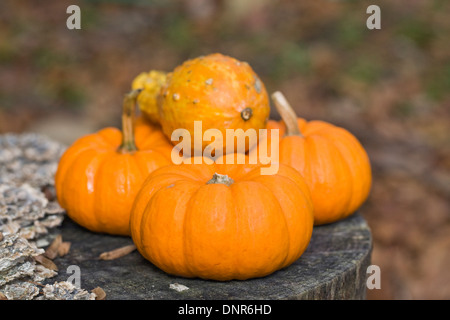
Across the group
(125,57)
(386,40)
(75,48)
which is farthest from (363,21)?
(75,48)

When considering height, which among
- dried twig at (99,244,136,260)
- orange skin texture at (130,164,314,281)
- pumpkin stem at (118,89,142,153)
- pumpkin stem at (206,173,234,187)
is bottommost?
dried twig at (99,244,136,260)

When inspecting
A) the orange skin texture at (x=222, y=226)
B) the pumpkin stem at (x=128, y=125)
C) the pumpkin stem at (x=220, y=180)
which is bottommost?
the orange skin texture at (x=222, y=226)

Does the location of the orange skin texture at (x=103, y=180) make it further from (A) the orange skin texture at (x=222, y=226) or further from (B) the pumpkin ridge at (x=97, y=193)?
(A) the orange skin texture at (x=222, y=226)

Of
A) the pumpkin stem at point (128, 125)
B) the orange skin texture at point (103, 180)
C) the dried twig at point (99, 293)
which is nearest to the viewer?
the dried twig at point (99, 293)

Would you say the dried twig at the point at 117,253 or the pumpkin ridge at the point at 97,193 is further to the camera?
the pumpkin ridge at the point at 97,193

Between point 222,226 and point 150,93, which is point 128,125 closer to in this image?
point 150,93

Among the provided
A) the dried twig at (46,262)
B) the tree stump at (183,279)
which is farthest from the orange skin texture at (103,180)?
the dried twig at (46,262)

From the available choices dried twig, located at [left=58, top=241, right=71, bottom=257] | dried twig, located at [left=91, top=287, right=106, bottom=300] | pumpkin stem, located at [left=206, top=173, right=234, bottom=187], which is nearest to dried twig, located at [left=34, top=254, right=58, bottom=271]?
dried twig, located at [left=58, top=241, right=71, bottom=257]

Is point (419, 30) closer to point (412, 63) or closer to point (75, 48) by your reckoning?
point (412, 63)

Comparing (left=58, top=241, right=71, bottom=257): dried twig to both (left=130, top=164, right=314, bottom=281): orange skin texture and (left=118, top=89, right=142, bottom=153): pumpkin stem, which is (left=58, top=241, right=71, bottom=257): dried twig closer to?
(left=130, top=164, right=314, bottom=281): orange skin texture
